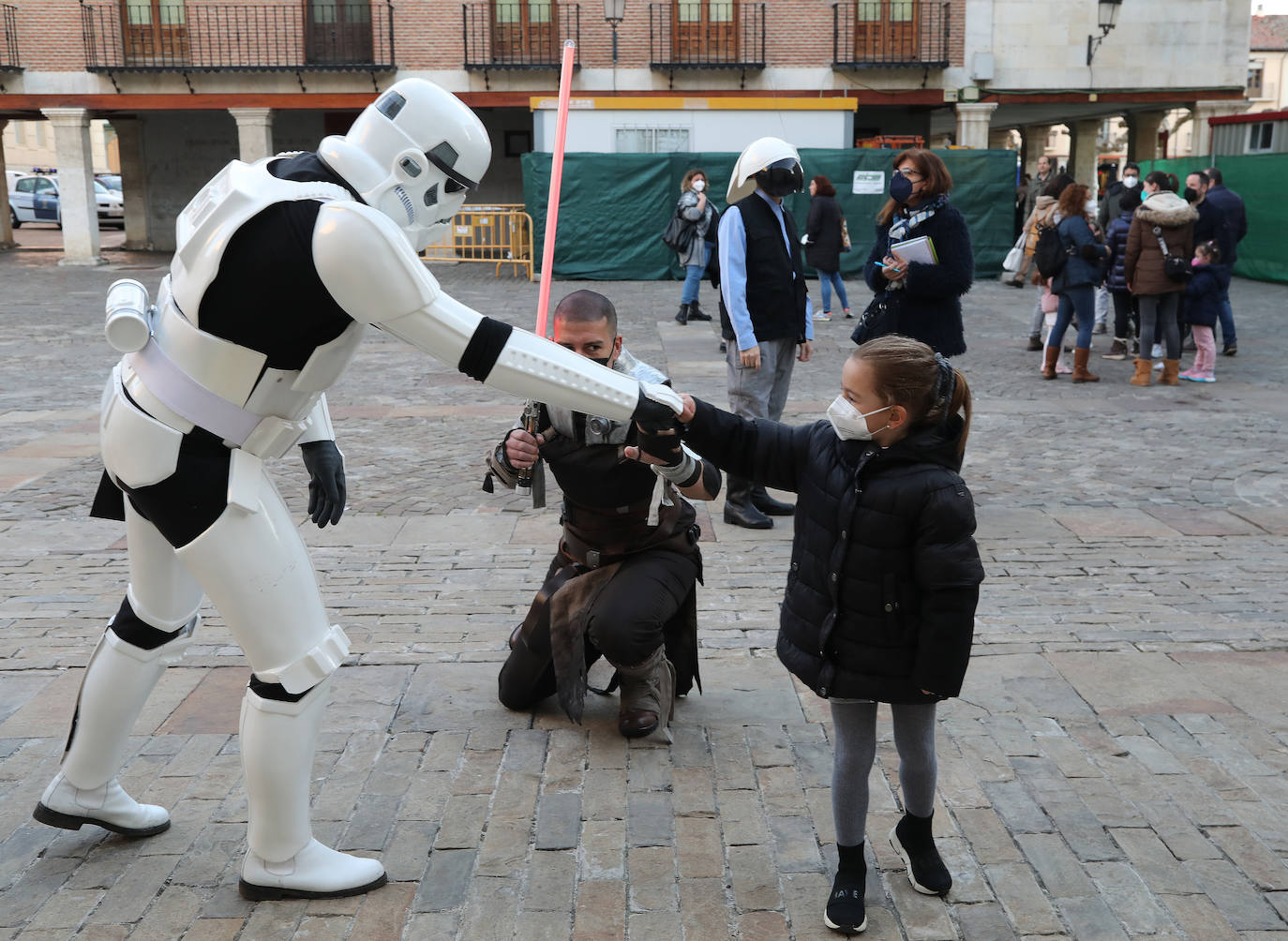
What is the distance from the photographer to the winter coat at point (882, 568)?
290 cm

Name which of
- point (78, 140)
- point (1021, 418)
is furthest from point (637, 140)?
point (1021, 418)

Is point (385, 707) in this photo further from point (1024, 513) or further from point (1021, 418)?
point (1021, 418)

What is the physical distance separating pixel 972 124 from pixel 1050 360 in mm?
16608

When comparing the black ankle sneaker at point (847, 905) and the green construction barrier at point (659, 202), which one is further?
the green construction barrier at point (659, 202)

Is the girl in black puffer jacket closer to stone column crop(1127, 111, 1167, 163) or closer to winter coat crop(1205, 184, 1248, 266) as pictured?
winter coat crop(1205, 184, 1248, 266)

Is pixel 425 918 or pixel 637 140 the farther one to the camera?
pixel 637 140

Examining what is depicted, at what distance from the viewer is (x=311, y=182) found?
280 cm

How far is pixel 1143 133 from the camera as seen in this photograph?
97.4 ft

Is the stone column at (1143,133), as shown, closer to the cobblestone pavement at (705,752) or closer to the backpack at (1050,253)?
the backpack at (1050,253)

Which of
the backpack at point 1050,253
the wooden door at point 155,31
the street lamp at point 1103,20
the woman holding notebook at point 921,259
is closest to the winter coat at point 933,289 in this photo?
the woman holding notebook at point 921,259

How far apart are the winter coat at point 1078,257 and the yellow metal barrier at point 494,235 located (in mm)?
13110

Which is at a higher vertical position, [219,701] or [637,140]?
[637,140]

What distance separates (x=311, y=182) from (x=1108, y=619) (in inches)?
151

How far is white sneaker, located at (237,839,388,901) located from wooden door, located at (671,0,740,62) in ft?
84.6
